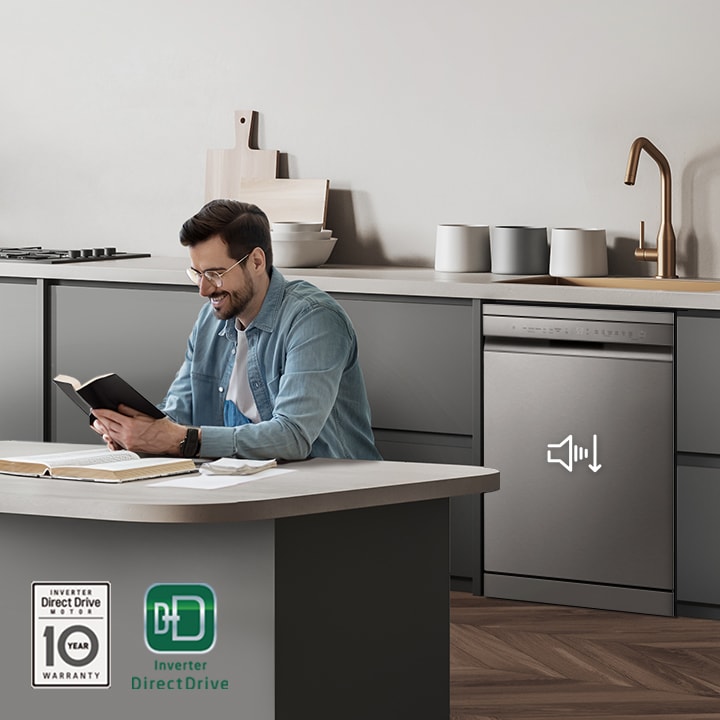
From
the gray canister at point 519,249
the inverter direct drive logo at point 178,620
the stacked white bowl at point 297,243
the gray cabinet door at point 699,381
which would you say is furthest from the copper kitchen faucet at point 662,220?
the inverter direct drive logo at point 178,620

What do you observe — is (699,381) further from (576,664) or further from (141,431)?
(141,431)

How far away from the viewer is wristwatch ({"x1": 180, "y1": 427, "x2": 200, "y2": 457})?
118 inches

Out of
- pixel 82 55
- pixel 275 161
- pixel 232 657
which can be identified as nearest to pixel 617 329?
pixel 275 161

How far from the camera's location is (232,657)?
258cm

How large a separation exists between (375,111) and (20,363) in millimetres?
1571

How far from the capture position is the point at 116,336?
5008mm

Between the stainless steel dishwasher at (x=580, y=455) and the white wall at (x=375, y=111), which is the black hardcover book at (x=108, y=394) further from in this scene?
the white wall at (x=375, y=111)

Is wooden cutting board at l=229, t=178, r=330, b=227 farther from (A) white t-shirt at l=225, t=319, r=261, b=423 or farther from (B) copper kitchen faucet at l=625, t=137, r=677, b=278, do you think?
(A) white t-shirt at l=225, t=319, r=261, b=423

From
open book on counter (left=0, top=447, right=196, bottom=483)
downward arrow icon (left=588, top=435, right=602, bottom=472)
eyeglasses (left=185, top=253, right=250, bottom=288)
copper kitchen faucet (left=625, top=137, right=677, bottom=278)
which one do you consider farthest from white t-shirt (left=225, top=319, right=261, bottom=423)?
copper kitchen faucet (left=625, top=137, right=677, bottom=278)

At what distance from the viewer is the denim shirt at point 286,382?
305 cm

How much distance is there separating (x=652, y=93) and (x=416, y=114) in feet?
2.83

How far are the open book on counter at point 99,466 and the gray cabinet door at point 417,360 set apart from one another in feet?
5.66

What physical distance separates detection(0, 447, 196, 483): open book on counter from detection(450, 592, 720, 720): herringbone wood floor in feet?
3.49

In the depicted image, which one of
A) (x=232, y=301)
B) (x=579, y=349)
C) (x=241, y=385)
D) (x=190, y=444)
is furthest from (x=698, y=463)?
(x=190, y=444)
